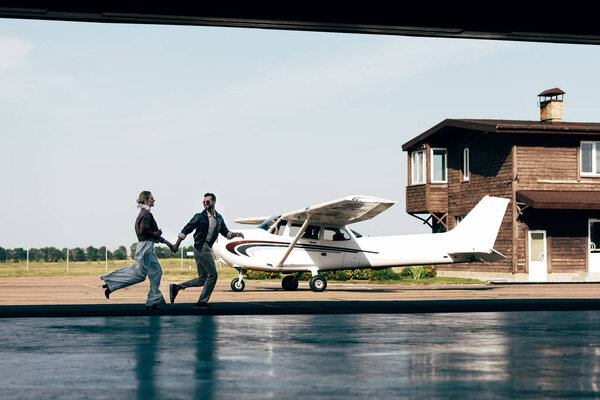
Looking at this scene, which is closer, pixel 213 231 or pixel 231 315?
pixel 231 315

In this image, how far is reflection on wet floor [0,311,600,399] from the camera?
6340 millimetres

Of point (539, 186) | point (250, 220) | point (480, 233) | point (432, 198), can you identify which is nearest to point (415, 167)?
→ point (432, 198)

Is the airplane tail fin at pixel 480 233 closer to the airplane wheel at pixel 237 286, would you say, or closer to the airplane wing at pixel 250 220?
the airplane wheel at pixel 237 286

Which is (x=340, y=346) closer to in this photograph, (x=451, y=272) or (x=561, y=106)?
(x=451, y=272)

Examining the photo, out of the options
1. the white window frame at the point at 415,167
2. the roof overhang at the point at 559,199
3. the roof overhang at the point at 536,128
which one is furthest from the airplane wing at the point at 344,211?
the white window frame at the point at 415,167

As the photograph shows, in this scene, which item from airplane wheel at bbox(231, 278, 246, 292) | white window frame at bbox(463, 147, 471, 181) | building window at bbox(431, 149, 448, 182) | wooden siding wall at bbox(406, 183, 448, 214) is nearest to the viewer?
airplane wheel at bbox(231, 278, 246, 292)

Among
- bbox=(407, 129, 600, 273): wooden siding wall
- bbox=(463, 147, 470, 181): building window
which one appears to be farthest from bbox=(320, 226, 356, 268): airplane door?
bbox=(463, 147, 470, 181): building window

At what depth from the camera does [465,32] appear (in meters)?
11.4

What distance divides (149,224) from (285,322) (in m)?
2.90

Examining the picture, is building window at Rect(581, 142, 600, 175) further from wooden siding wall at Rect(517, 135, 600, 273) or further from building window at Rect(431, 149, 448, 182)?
building window at Rect(431, 149, 448, 182)

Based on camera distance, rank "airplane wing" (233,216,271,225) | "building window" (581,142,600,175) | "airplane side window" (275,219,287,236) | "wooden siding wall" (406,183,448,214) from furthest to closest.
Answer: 1. "wooden siding wall" (406,183,448,214)
2. "building window" (581,142,600,175)
3. "airplane wing" (233,216,271,225)
4. "airplane side window" (275,219,287,236)

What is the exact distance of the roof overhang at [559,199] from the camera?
3253 centimetres

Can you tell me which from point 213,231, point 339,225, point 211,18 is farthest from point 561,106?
point 211,18

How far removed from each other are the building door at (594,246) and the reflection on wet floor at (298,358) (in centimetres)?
2366
